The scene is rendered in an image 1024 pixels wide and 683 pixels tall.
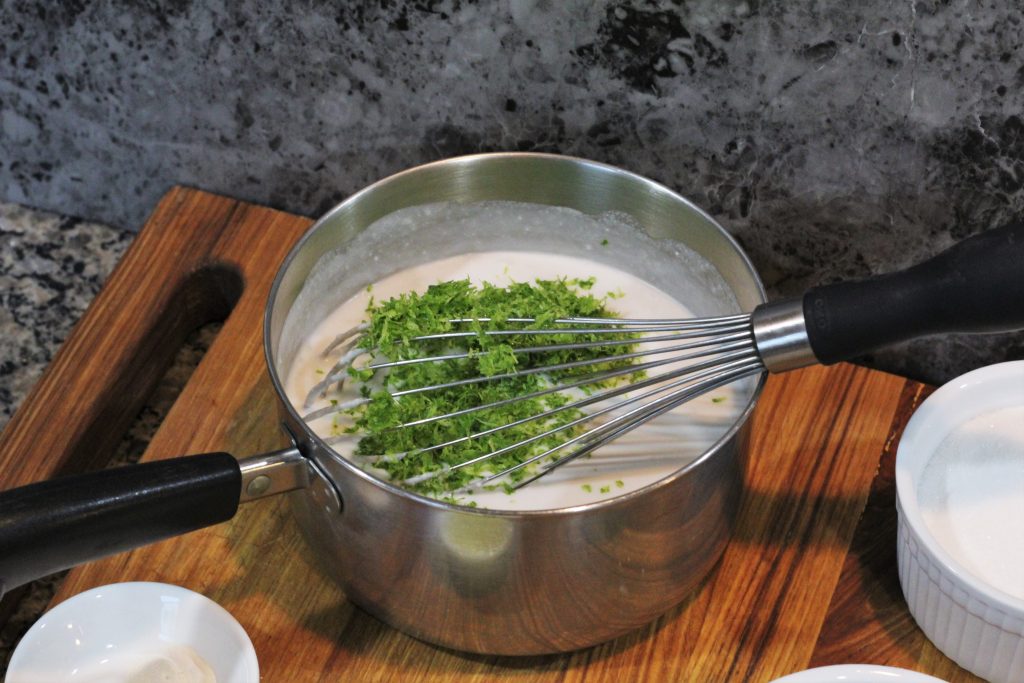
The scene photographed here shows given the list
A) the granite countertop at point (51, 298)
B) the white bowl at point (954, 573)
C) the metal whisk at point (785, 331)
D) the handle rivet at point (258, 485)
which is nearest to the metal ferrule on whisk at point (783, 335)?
the metal whisk at point (785, 331)

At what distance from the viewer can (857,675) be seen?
2.46 ft

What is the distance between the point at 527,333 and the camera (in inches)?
32.1

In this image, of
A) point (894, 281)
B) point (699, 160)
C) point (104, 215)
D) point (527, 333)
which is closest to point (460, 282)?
point (527, 333)

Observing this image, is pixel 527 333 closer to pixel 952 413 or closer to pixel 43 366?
pixel 952 413

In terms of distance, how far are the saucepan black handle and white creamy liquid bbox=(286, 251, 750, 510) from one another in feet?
0.42

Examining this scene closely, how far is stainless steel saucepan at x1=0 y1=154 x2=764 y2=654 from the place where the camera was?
0.70m

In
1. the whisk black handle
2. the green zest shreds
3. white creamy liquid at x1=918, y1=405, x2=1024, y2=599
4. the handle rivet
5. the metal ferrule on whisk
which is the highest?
the whisk black handle

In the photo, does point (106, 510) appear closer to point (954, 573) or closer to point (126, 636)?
point (126, 636)

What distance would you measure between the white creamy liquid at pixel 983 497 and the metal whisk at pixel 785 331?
0.15 m

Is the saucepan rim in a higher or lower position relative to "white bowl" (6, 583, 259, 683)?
higher

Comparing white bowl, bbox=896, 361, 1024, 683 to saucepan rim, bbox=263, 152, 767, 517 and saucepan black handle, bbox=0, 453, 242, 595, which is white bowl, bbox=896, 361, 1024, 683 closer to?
saucepan rim, bbox=263, 152, 767, 517

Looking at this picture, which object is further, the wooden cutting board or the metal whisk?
the wooden cutting board

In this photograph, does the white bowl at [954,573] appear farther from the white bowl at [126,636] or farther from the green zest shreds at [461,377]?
the white bowl at [126,636]

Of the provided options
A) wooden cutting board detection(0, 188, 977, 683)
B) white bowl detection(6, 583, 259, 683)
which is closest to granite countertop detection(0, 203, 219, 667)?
wooden cutting board detection(0, 188, 977, 683)
